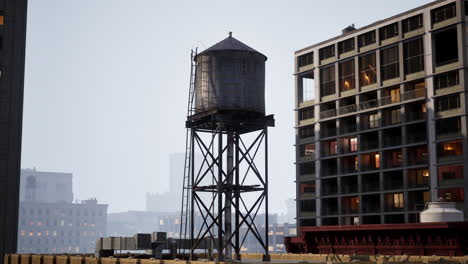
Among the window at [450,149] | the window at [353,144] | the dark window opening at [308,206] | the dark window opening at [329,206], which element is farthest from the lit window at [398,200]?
the dark window opening at [308,206]

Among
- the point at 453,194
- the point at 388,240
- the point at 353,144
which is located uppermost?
the point at 353,144

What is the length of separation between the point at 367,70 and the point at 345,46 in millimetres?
5669

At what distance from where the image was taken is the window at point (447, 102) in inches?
3088

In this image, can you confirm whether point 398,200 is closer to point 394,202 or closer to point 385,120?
point 394,202

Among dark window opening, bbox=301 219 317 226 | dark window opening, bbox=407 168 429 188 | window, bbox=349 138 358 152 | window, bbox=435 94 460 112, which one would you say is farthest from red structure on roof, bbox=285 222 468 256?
window, bbox=435 94 460 112

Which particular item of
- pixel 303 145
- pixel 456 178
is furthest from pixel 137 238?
pixel 303 145

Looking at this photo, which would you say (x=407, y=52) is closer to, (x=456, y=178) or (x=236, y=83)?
(x=456, y=178)

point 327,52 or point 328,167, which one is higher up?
point 327,52

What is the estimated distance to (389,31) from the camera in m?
86.9

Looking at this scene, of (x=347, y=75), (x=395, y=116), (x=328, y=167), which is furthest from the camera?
(x=328, y=167)

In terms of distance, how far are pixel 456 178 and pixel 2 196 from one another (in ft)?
164

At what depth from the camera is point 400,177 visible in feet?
282

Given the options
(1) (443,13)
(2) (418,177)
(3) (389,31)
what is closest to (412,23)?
(3) (389,31)

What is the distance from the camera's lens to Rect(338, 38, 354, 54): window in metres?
93.2
